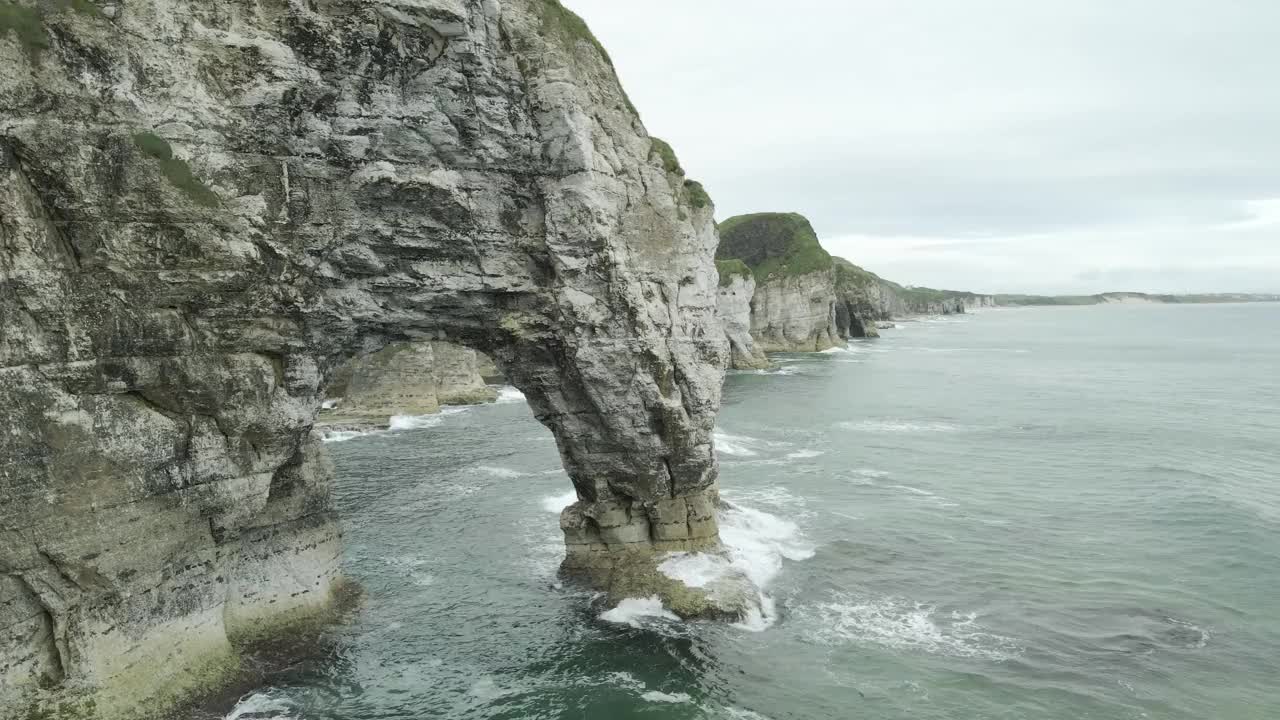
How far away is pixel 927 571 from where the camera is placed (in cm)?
2792

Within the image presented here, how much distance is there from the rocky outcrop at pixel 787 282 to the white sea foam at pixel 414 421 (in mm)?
69604

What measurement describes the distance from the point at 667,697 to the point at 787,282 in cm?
10457

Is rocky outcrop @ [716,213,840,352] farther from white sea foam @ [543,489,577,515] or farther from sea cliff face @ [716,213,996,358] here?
white sea foam @ [543,489,577,515]

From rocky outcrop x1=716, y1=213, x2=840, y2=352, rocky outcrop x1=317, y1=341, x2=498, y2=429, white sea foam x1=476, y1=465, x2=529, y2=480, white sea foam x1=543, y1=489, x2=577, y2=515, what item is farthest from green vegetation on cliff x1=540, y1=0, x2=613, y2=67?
rocky outcrop x1=716, y1=213, x2=840, y2=352

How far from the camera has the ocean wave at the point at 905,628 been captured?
22.0 meters

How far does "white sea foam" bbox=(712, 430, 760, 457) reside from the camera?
47.8 metres

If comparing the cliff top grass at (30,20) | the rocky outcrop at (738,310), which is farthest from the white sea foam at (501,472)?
the rocky outcrop at (738,310)

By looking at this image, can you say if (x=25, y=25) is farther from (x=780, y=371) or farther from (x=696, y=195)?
(x=780, y=371)

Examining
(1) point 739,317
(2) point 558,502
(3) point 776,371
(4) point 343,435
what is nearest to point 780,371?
(3) point 776,371

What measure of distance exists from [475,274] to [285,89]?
20.8 ft

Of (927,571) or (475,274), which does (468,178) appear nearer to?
(475,274)

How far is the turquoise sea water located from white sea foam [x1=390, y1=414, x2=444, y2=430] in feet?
1.34

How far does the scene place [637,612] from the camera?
23.3 meters

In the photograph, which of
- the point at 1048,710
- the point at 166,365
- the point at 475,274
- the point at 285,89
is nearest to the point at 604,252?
the point at 475,274
